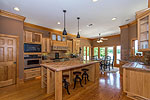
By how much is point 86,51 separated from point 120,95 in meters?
5.40

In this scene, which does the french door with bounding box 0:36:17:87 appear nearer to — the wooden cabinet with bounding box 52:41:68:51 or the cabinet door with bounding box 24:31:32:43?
the cabinet door with bounding box 24:31:32:43

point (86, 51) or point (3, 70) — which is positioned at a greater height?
point (86, 51)

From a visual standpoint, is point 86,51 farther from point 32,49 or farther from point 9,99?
point 9,99

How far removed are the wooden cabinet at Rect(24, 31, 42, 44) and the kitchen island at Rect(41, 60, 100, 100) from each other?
1.77 m

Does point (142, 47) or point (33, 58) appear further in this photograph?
point (33, 58)

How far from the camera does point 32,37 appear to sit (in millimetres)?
3785

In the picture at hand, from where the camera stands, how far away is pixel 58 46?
15.4 feet

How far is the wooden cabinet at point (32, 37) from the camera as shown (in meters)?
3.57

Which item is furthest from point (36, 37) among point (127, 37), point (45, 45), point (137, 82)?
point (127, 37)

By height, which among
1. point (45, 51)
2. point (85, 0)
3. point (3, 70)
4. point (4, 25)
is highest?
point (85, 0)

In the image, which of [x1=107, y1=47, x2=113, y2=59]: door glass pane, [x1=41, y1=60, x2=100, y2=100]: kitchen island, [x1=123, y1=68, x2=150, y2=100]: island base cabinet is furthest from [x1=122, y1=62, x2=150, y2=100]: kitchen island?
[x1=107, y1=47, x2=113, y2=59]: door glass pane

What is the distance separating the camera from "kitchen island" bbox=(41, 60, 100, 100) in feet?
6.43

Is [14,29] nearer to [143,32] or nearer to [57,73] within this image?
[57,73]

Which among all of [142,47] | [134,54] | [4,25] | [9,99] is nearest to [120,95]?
[142,47]
